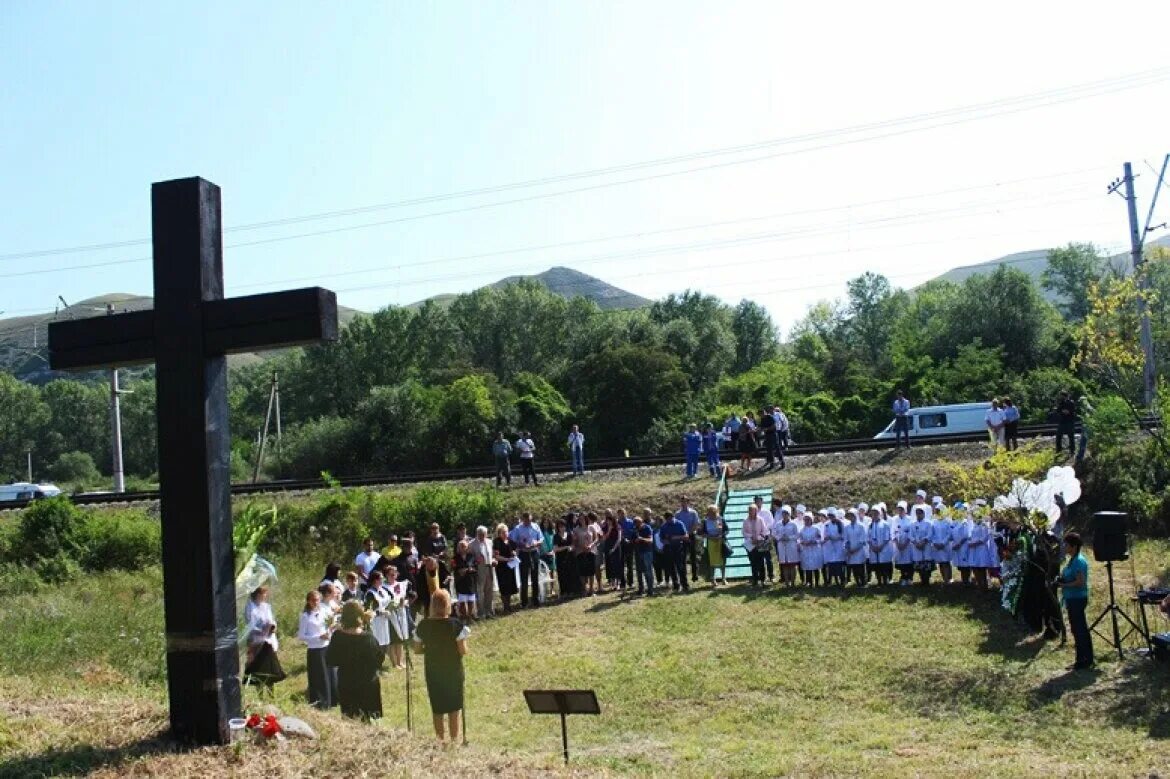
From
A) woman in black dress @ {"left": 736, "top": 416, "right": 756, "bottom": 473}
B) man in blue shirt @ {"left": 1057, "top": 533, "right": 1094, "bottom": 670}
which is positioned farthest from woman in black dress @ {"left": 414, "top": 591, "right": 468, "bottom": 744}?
woman in black dress @ {"left": 736, "top": 416, "right": 756, "bottom": 473}

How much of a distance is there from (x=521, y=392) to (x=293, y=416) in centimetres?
2908

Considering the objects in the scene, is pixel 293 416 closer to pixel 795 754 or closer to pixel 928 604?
pixel 928 604

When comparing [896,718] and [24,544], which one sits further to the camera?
[24,544]

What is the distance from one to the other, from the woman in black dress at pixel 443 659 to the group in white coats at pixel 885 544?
36.7 feet

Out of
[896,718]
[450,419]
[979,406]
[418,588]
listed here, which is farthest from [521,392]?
[896,718]

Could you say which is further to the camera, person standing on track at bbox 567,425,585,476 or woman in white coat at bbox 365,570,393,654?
person standing on track at bbox 567,425,585,476

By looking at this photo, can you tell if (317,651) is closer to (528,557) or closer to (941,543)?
(528,557)

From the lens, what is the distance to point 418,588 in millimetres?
20000

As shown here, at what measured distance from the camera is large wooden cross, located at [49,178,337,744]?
7070mm

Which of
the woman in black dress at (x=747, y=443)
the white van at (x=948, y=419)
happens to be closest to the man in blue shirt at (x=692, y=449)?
the woman in black dress at (x=747, y=443)

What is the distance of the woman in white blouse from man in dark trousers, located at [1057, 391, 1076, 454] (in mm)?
19739

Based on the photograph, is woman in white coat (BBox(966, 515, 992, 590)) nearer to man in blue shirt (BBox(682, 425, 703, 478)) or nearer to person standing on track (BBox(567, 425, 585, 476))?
man in blue shirt (BBox(682, 425, 703, 478))

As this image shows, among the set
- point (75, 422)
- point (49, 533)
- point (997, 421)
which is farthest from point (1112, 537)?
point (75, 422)

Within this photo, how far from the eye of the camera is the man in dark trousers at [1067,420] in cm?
2678
